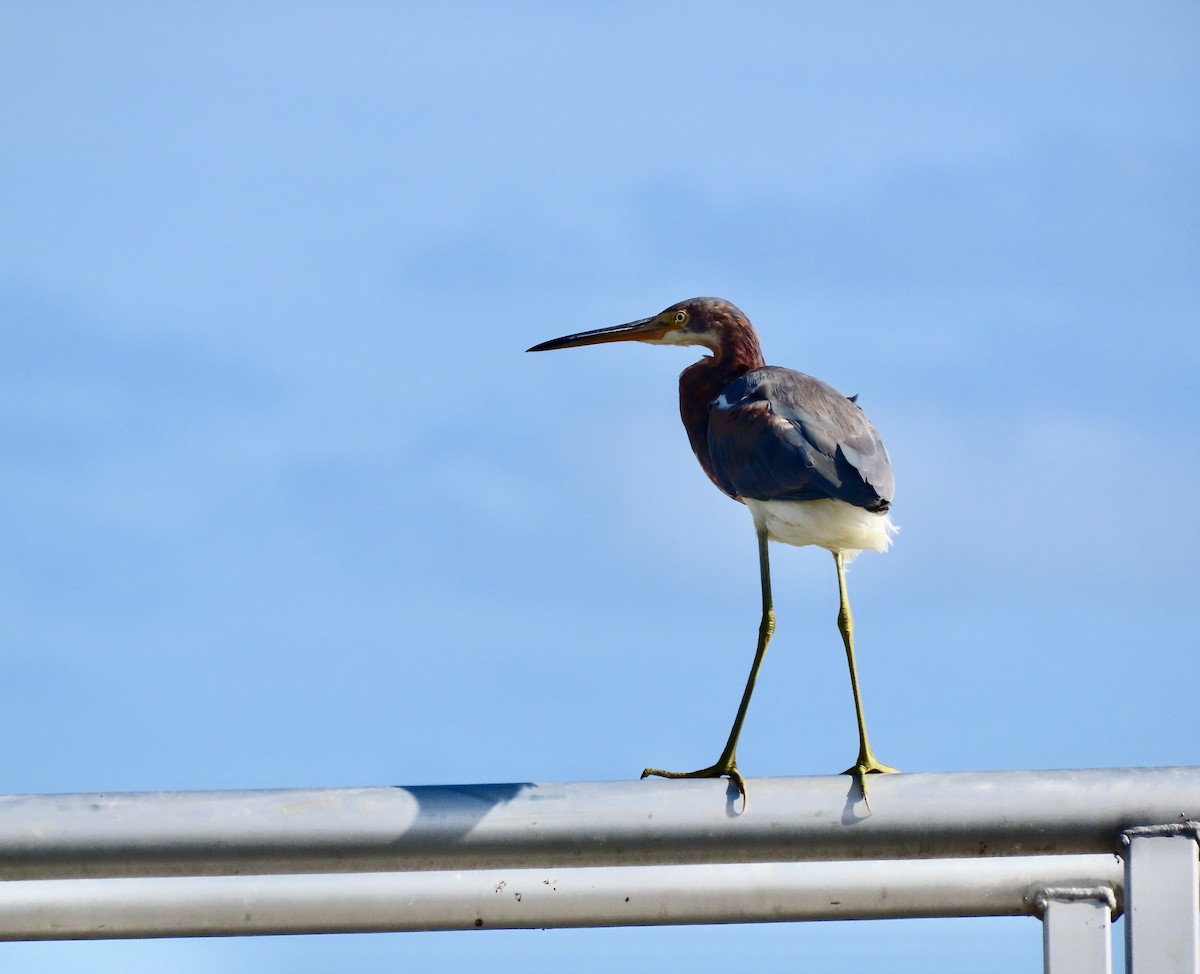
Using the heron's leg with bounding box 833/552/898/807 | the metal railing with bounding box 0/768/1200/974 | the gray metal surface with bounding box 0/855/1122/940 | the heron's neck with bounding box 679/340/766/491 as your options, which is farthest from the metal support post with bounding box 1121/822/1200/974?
A: the heron's neck with bounding box 679/340/766/491

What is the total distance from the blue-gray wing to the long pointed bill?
1.34 feet

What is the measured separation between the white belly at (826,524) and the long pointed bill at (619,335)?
727 millimetres

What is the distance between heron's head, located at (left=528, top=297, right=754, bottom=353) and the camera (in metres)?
4.43

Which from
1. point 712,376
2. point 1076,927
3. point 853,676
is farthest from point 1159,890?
point 712,376

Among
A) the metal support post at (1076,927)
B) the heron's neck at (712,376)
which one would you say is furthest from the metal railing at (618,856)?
the heron's neck at (712,376)

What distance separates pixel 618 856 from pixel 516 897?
0.53 feet

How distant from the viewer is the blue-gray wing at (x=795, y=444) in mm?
3816

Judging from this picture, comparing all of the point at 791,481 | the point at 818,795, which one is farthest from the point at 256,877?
the point at 791,481

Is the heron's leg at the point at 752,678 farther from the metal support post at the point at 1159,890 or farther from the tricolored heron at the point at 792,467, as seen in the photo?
the metal support post at the point at 1159,890

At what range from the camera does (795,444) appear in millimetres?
3863

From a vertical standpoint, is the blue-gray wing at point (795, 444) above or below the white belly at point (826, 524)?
above

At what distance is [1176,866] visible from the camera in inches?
75.1

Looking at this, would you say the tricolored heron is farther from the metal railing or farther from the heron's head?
the metal railing

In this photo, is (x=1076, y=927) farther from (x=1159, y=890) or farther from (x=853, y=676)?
(x=853, y=676)
